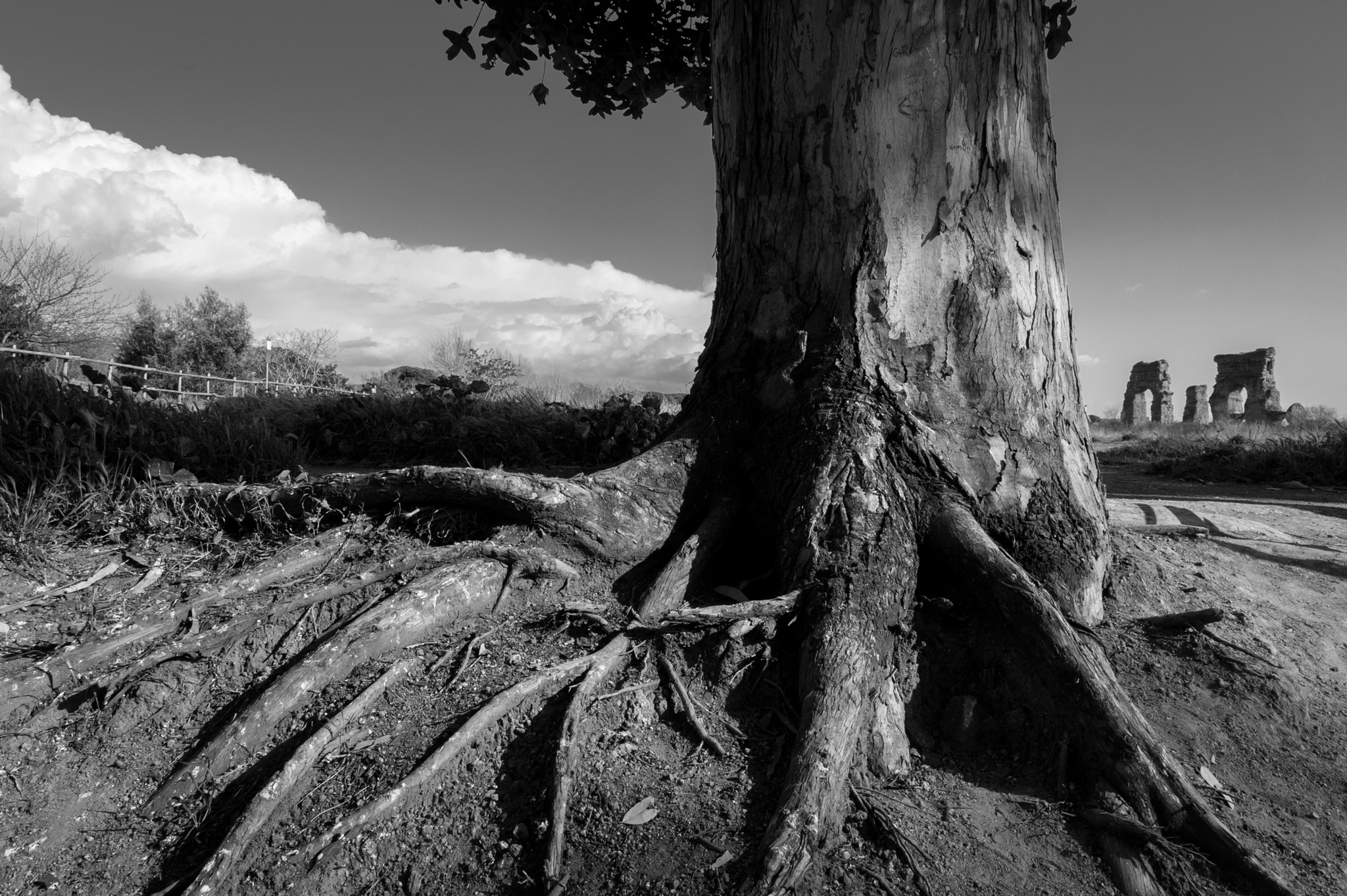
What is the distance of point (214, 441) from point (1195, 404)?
157ft

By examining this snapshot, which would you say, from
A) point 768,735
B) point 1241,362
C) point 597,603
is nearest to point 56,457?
point 597,603

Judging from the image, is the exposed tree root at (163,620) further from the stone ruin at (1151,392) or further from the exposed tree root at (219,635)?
the stone ruin at (1151,392)

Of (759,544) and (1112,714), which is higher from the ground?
(759,544)

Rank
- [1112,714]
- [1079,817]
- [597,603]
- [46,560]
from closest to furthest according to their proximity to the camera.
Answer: [1079,817] < [1112,714] < [597,603] < [46,560]

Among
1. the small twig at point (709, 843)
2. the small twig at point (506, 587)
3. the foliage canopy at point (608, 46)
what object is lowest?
the small twig at point (709, 843)

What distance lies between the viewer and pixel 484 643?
274 centimetres

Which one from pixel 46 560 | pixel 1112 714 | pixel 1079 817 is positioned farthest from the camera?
pixel 46 560

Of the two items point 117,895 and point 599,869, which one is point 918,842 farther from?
point 117,895

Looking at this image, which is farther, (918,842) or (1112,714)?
(1112,714)

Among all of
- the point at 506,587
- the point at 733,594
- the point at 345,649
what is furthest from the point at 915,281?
the point at 345,649

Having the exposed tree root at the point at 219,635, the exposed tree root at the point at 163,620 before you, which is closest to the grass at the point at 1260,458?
the exposed tree root at the point at 219,635

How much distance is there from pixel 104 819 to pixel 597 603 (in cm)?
164

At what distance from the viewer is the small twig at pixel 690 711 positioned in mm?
2338

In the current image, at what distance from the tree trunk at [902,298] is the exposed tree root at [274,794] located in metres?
1.49
